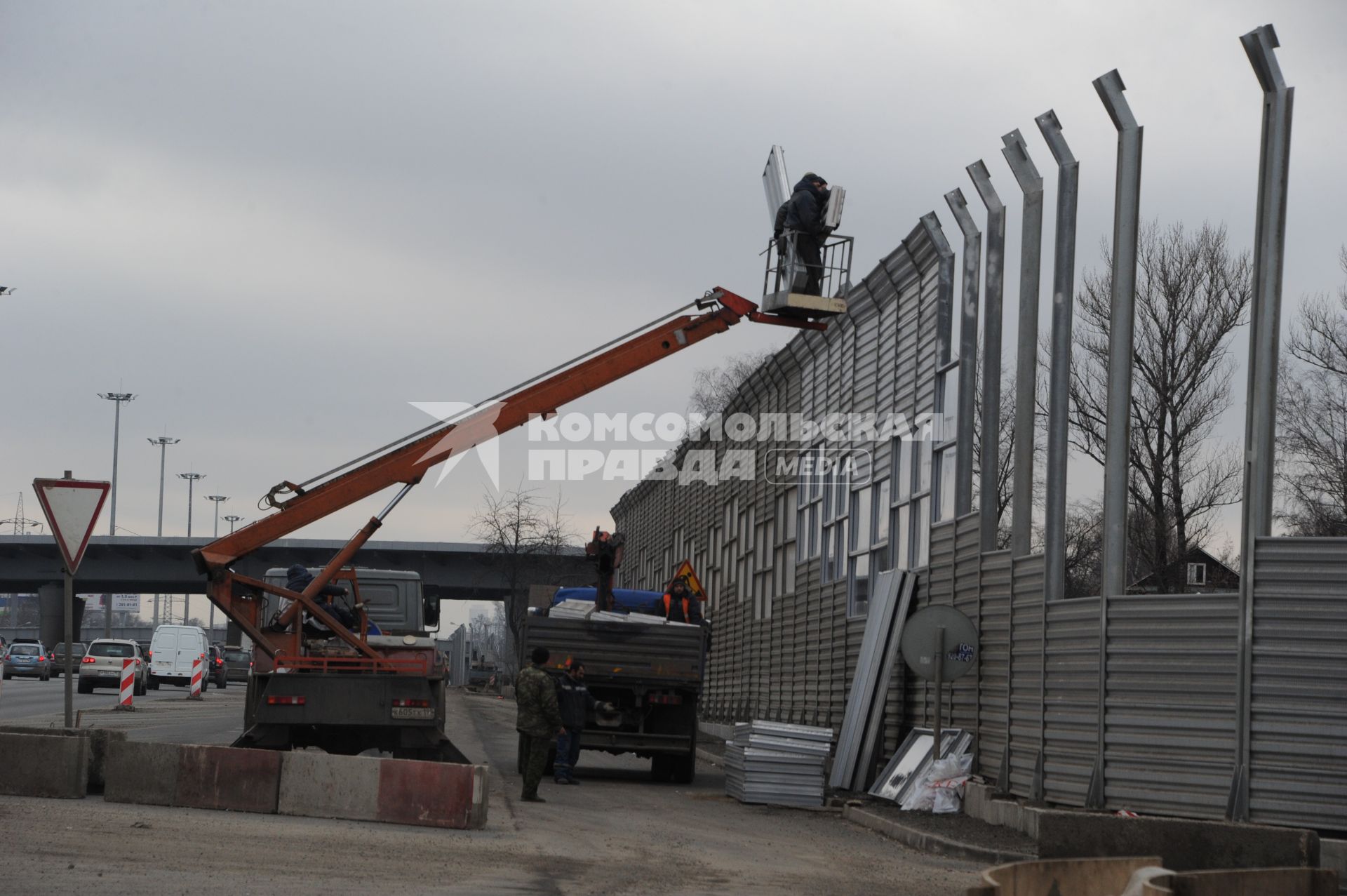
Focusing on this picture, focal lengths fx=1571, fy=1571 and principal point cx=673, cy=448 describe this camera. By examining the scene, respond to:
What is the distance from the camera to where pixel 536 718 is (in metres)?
16.3

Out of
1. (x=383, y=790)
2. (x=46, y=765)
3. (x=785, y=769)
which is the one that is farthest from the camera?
(x=785, y=769)

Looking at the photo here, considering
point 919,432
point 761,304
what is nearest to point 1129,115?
point 761,304

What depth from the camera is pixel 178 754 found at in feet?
44.7

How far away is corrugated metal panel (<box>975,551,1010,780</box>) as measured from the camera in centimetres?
1667

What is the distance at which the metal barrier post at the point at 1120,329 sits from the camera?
14.5 metres

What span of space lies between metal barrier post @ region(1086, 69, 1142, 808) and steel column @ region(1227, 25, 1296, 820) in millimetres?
1792

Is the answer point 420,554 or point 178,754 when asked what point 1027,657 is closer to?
point 178,754

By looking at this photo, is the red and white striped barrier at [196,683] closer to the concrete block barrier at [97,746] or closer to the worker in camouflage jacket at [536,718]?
the worker in camouflage jacket at [536,718]

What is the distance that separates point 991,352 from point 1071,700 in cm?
462

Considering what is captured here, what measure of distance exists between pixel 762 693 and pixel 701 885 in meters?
21.7

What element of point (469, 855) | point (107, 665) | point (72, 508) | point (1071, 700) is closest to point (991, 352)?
point (1071, 700)

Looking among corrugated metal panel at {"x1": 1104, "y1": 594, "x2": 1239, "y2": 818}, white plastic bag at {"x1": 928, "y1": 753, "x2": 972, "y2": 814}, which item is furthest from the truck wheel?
corrugated metal panel at {"x1": 1104, "y1": 594, "x2": 1239, "y2": 818}

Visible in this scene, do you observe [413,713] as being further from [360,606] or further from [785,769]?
[785,769]

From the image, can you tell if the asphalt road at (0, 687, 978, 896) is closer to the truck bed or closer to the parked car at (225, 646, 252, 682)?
the truck bed
